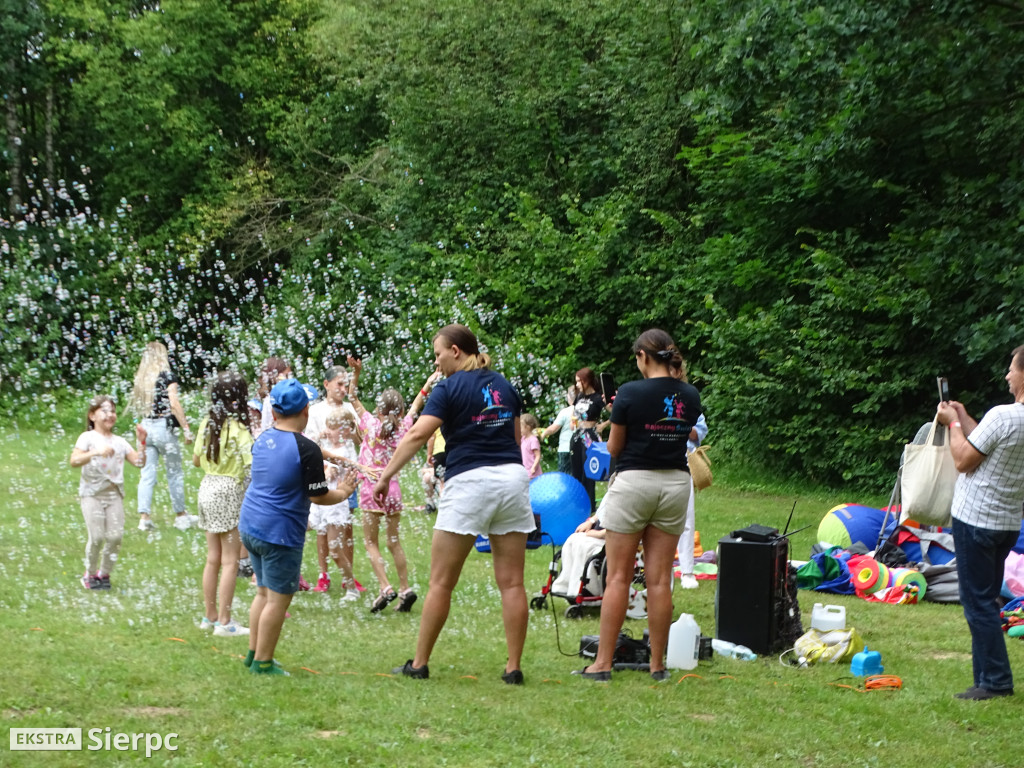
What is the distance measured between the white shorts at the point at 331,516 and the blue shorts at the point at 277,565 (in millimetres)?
2234

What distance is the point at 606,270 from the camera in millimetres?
20172

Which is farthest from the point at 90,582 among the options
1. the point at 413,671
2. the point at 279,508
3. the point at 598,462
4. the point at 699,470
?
the point at 598,462

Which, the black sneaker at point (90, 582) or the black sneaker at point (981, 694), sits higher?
the black sneaker at point (90, 582)

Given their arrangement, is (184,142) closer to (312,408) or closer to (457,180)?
(457,180)

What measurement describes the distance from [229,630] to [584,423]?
5875 mm

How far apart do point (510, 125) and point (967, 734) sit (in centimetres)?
1725

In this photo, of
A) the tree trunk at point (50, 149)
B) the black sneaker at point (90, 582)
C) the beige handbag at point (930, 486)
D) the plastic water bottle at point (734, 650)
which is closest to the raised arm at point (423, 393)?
the plastic water bottle at point (734, 650)

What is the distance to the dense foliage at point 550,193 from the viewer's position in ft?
44.5

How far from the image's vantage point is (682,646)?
21.2 feet

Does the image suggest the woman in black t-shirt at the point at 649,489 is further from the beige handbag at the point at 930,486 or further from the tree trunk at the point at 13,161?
the tree trunk at the point at 13,161

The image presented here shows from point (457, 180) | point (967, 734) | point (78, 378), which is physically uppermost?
point (457, 180)

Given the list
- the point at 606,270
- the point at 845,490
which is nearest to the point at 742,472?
the point at 845,490

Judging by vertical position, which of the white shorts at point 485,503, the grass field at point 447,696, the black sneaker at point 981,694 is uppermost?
the white shorts at point 485,503

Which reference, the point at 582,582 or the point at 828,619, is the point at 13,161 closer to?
the point at 582,582
